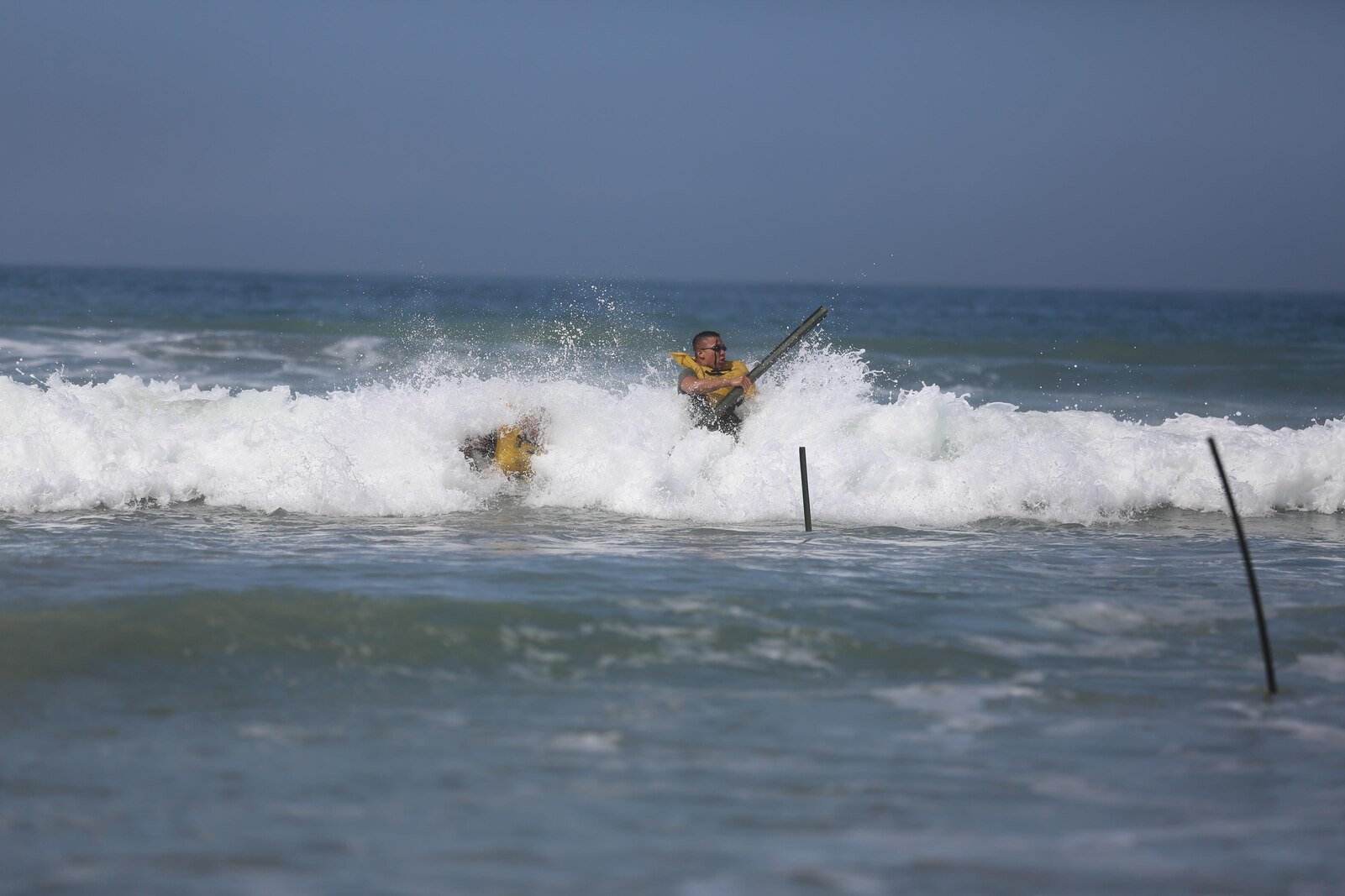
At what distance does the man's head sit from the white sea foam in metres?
0.47

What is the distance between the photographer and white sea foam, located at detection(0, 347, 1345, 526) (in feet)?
31.8

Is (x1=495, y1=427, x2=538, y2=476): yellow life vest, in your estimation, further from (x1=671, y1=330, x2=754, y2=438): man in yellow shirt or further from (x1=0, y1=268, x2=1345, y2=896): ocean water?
(x1=671, y1=330, x2=754, y2=438): man in yellow shirt

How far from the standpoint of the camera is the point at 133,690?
5.24 m

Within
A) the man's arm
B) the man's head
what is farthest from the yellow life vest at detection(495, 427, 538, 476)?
the man's head

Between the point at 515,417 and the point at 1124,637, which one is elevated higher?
the point at 515,417

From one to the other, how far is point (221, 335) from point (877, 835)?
20.9 m

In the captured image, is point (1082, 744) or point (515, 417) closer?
point (1082, 744)

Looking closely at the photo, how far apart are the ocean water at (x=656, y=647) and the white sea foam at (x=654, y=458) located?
4 cm

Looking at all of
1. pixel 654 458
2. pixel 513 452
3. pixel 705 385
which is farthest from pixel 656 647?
pixel 705 385

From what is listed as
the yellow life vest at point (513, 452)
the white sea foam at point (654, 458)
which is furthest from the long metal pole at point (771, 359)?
the yellow life vest at point (513, 452)

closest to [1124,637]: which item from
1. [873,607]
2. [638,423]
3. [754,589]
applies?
[873,607]

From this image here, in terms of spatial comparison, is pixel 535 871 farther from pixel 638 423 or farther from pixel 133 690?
pixel 638 423

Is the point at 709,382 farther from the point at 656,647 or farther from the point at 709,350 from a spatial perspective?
the point at 656,647

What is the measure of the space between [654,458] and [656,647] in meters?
4.46
